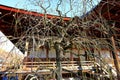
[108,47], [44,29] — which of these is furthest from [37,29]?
[108,47]

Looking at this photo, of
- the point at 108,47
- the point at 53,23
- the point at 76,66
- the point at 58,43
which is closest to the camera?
the point at 58,43

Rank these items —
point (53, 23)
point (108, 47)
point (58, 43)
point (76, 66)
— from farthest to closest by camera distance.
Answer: point (76, 66) → point (108, 47) → point (53, 23) → point (58, 43)

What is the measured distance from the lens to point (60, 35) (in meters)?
4.80

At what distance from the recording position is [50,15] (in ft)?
18.2

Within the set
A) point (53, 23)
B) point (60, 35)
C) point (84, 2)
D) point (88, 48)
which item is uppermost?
point (84, 2)

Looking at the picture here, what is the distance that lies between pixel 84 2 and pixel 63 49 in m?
1.17

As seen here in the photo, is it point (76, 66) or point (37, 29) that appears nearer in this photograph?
point (37, 29)

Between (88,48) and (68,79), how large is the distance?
787 cm

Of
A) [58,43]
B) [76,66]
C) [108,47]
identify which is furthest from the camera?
[76,66]

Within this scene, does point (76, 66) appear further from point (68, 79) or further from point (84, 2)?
point (84, 2)

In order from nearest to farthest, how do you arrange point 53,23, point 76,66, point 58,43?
point 58,43 < point 53,23 < point 76,66

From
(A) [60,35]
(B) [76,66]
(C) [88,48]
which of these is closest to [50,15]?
(A) [60,35]

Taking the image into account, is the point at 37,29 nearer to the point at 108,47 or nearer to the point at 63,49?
the point at 63,49

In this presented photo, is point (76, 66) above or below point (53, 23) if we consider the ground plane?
below
